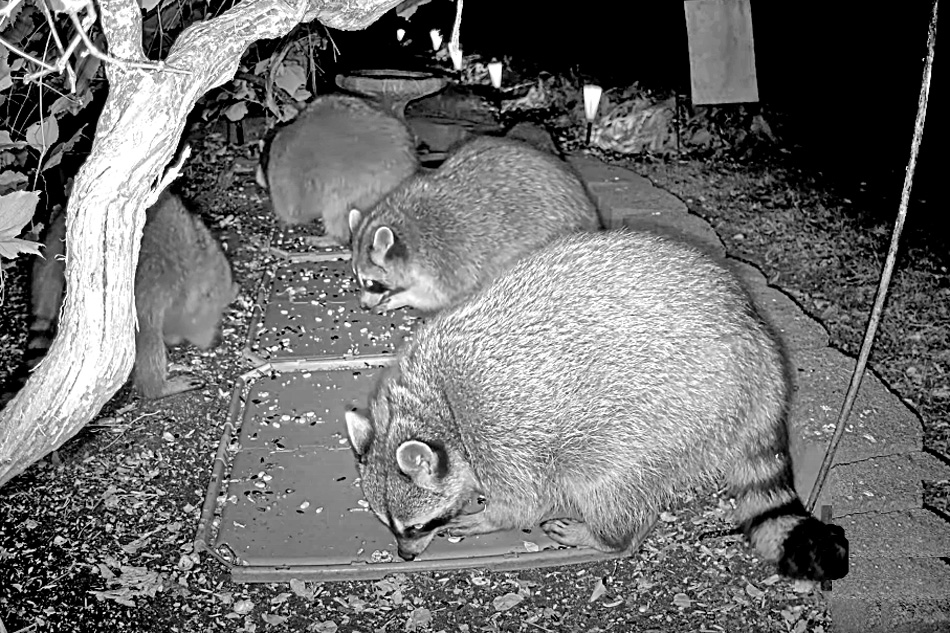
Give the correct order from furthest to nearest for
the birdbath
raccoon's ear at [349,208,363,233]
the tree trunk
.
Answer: the birdbath, raccoon's ear at [349,208,363,233], the tree trunk

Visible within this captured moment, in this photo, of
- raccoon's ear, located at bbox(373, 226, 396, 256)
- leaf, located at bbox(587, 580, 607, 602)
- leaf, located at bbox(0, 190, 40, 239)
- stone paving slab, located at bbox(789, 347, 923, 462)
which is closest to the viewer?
leaf, located at bbox(0, 190, 40, 239)

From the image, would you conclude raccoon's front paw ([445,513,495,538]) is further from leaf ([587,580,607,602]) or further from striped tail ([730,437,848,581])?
striped tail ([730,437,848,581])

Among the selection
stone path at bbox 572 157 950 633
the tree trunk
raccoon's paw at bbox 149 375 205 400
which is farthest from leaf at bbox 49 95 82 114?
stone path at bbox 572 157 950 633

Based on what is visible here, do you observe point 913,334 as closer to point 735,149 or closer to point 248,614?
point 735,149

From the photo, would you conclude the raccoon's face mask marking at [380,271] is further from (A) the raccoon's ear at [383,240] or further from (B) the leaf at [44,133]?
(B) the leaf at [44,133]

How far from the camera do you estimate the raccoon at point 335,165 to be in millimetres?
5711

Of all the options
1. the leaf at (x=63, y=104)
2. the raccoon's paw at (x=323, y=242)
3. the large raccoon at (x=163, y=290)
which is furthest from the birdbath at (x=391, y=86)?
the leaf at (x=63, y=104)

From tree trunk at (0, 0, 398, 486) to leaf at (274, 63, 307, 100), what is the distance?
2.96 m

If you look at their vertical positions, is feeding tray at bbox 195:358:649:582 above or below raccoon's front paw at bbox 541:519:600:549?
above

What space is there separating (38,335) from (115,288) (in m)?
1.64

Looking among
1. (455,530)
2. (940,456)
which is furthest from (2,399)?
(940,456)

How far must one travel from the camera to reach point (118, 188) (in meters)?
2.58

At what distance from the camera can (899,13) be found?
6.13m

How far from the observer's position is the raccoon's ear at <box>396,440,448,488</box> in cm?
339
